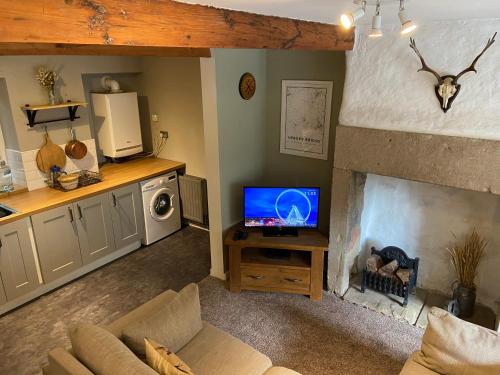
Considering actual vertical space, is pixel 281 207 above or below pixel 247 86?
below

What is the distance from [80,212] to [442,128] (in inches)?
127

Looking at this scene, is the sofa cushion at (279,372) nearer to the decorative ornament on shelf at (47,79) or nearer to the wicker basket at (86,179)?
the wicker basket at (86,179)

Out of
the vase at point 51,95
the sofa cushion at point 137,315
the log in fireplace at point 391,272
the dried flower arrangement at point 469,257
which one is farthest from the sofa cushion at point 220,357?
the vase at point 51,95

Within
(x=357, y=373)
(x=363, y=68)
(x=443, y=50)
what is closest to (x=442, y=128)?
(x=443, y=50)

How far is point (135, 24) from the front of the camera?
1311 millimetres

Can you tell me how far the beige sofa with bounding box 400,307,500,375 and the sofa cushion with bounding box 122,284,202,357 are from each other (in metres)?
1.29

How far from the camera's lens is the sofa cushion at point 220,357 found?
7.16ft

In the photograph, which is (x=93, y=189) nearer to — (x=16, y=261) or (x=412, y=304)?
(x=16, y=261)

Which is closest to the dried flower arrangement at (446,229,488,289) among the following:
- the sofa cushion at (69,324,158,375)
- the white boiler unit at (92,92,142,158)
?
the sofa cushion at (69,324,158,375)

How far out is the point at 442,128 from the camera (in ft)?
8.43

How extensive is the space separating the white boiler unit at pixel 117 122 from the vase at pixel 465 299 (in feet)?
12.2

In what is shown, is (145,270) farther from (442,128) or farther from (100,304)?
(442,128)

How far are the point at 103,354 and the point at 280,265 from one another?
5.98 feet

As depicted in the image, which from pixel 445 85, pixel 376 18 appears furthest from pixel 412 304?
pixel 376 18
